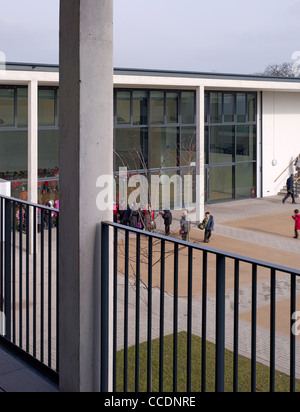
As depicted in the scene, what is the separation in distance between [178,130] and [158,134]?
4.21ft

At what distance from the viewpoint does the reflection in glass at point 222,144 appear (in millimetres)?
30016

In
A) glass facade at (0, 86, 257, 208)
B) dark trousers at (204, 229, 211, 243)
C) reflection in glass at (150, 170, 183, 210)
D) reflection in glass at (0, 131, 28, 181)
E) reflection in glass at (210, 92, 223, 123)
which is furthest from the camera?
reflection in glass at (210, 92, 223, 123)

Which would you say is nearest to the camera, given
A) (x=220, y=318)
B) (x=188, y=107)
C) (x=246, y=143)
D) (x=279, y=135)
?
(x=220, y=318)

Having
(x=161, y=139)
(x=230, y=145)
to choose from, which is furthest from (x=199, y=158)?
(x=230, y=145)

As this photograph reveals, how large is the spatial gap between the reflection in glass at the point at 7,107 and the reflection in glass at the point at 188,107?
30.5ft

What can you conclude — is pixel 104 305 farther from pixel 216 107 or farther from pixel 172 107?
pixel 216 107

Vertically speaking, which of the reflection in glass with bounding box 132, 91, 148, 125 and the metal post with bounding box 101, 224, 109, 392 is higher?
the reflection in glass with bounding box 132, 91, 148, 125

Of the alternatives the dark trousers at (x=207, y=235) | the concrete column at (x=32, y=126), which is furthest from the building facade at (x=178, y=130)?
the dark trousers at (x=207, y=235)

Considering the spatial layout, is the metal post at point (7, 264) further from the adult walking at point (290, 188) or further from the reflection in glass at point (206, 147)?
the adult walking at point (290, 188)

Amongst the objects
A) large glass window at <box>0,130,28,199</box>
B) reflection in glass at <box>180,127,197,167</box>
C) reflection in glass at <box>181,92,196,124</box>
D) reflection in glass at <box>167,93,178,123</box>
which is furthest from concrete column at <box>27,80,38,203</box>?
reflection in glass at <box>181,92,196,124</box>

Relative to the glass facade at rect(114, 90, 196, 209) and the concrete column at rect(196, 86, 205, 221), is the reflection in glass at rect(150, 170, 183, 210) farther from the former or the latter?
the concrete column at rect(196, 86, 205, 221)

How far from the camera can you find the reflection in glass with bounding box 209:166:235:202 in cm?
3033

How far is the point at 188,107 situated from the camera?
2831 centimetres

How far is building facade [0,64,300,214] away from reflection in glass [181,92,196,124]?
0.16 feet
